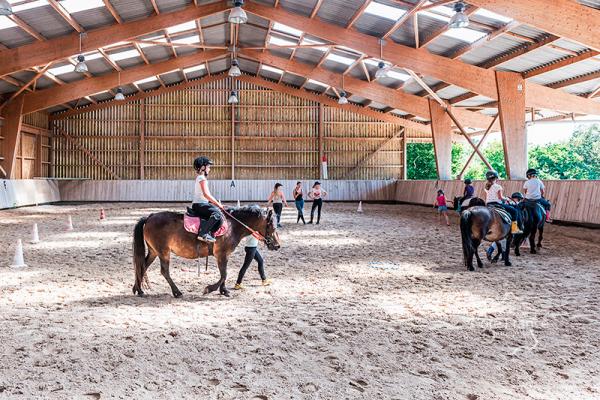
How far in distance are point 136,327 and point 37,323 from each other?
42.8 inches

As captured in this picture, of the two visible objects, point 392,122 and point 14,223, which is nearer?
point 14,223

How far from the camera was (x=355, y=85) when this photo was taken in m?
26.1

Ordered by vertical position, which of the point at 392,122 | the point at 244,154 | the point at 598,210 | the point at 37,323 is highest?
the point at 392,122

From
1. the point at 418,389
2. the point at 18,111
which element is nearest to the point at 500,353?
the point at 418,389

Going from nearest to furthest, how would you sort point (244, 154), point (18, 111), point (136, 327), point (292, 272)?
point (136, 327) → point (292, 272) → point (18, 111) → point (244, 154)

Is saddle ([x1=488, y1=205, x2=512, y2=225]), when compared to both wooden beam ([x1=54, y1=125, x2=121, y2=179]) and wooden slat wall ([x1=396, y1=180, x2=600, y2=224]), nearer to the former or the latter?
wooden slat wall ([x1=396, y1=180, x2=600, y2=224])

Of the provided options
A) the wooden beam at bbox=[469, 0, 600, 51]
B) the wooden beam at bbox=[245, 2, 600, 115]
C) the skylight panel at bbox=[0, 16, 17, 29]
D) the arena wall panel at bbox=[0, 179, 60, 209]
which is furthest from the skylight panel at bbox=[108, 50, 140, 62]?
the wooden beam at bbox=[469, 0, 600, 51]

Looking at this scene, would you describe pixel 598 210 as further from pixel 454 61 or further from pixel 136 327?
pixel 136 327

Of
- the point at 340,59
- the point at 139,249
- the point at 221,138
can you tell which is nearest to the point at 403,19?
the point at 340,59

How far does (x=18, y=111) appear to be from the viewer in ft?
81.7

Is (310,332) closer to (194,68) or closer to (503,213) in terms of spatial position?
(503,213)

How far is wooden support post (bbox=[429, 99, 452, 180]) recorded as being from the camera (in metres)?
24.7

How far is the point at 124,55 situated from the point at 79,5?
23.2 ft

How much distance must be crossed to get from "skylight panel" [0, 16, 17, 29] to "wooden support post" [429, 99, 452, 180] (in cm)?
1759
